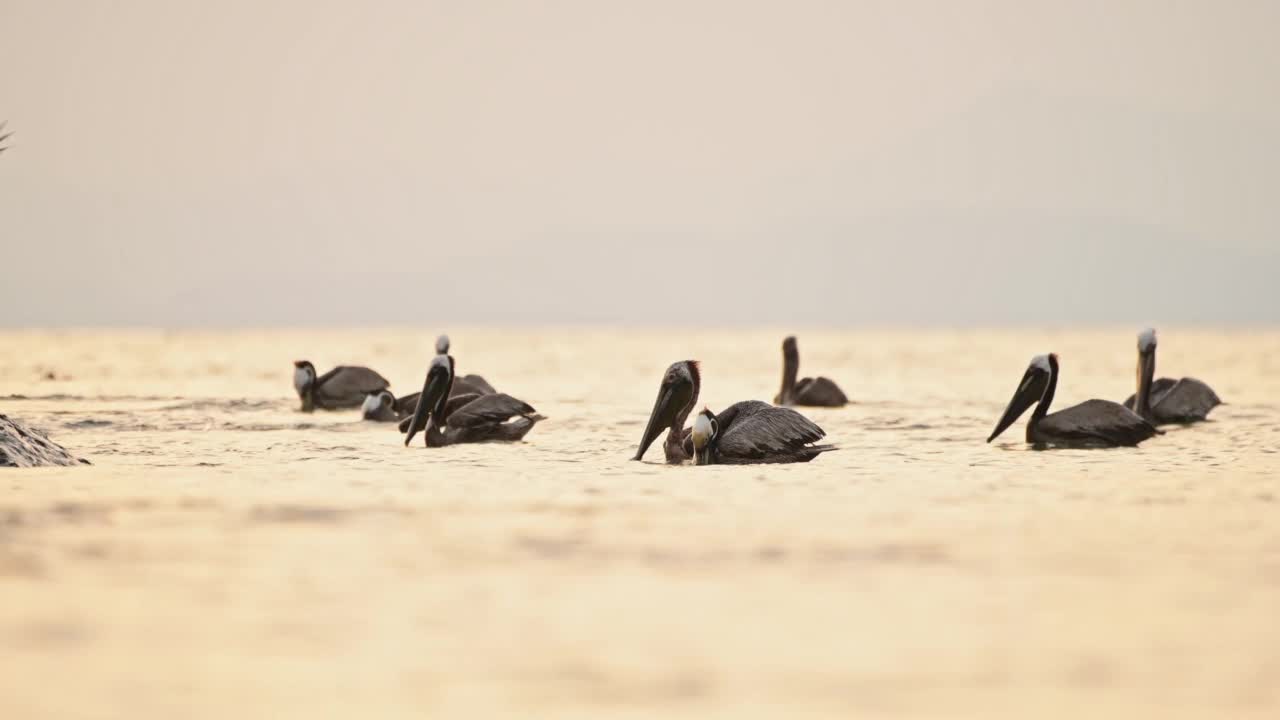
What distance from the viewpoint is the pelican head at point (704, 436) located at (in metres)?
12.3

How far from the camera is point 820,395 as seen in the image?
21.5 metres

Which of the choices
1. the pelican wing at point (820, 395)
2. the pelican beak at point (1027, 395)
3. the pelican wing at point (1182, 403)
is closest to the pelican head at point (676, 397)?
the pelican beak at point (1027, 395)

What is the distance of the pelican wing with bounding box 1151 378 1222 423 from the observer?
677 inches

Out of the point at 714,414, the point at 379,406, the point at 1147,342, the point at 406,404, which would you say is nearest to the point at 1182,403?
the point at 1147,342

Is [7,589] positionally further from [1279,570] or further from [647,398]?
[647,398]

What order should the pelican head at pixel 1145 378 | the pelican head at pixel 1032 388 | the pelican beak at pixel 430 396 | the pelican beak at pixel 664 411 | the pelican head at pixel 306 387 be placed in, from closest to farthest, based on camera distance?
the pelican beak at pixel 664 411 → the pelican head at pixel 1032 388 → the pelican beak at pixel 430 396 → the pelican head at pixel 1145 378 → the pelican head at pixel 306 387

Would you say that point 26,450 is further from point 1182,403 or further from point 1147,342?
point 1182,403

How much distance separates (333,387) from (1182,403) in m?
10.8

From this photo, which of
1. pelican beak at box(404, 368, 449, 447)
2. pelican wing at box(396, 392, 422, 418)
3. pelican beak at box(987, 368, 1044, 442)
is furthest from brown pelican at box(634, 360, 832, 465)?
pelican wing at box(396, 392, 422, 418)

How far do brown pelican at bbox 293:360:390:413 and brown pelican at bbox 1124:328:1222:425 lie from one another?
961 centimetres

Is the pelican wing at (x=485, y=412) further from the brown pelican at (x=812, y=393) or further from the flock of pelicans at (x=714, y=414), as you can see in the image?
the brown pelican at (x=812, y=393)

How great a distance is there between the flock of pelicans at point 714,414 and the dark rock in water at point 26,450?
353 centimetres

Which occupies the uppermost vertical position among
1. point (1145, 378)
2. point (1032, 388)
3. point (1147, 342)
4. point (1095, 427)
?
point (1147, 342)

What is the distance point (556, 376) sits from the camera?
1421 inches
